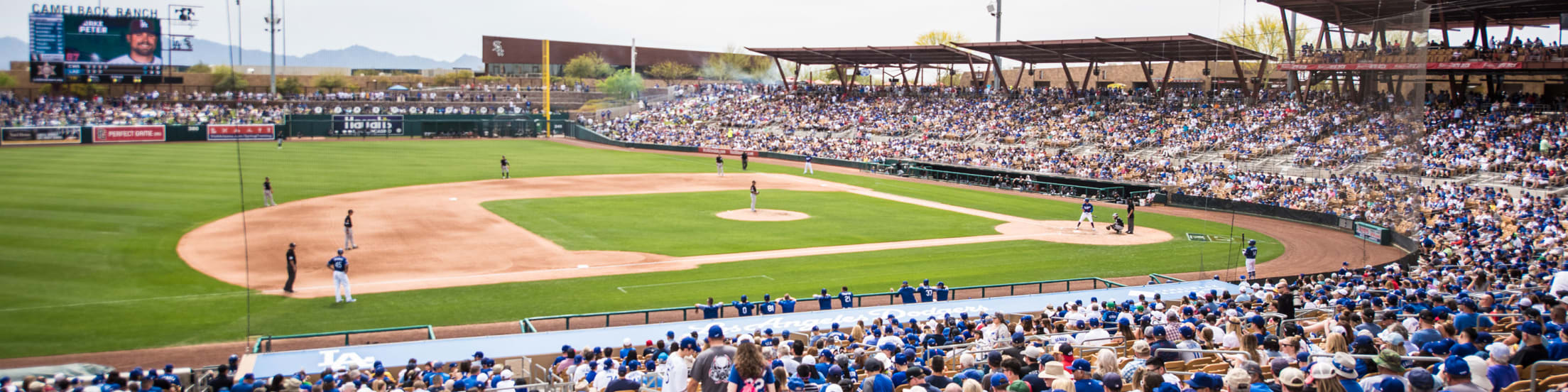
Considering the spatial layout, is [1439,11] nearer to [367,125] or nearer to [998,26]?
[998,26]

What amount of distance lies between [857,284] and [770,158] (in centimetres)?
4098

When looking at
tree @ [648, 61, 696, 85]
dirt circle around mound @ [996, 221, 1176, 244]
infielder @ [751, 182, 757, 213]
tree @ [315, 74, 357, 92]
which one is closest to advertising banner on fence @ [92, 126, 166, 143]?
tree @ [315, 74, 357, 92]

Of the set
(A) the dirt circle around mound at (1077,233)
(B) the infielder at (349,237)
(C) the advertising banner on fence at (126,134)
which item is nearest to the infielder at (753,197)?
(A) the dirt circle around mound at (1077,233)

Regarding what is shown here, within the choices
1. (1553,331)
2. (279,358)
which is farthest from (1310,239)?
(279,358)

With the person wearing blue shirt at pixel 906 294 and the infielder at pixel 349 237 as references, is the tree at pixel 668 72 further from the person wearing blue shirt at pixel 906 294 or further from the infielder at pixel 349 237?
the person wearing blue shirt at pixel 906 294

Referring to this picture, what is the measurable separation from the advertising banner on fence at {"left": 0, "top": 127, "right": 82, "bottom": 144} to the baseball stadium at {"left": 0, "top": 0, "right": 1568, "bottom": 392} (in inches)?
9.7

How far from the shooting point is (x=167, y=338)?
16797 mm

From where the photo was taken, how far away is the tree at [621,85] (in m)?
95.7

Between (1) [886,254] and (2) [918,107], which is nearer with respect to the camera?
(1) [886,254]

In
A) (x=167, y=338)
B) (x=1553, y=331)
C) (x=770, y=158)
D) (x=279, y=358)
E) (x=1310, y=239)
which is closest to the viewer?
(x=1553, y=331)

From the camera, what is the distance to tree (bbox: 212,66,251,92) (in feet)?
239

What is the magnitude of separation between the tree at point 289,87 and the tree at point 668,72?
40908mm

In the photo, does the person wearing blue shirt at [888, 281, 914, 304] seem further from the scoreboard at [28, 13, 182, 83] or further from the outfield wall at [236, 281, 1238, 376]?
the scoreboard at [28, 13, 182, 83]

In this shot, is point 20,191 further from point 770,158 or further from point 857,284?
point 770,158
